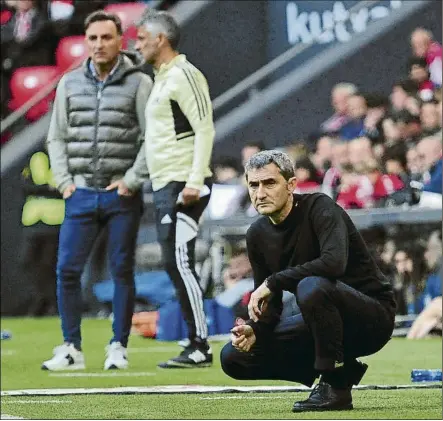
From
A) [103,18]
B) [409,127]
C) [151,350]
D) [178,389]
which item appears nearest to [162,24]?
[103,18]

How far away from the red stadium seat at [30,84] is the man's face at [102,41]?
254 inches

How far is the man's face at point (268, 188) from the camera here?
5492 millimetres

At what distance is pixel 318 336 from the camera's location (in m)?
5.43

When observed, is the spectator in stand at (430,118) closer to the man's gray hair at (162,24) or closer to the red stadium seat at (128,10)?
the man's gray hair at (162,24)

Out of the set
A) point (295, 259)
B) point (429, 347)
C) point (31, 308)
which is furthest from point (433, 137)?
point (295, 259)

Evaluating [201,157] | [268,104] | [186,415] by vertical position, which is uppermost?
[268,104]

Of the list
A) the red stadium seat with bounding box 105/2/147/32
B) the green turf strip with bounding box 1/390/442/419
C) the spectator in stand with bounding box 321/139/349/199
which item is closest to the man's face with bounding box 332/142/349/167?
the spectator in stand with bounding box 321/139/349/199

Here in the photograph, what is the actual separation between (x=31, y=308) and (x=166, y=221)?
5.65 metres

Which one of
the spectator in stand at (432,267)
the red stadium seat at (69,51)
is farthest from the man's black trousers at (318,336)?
the red stadium seat at (69,51)

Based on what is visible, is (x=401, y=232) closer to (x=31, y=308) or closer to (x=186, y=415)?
(x=31, y=308)

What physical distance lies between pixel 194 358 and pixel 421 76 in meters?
5.03

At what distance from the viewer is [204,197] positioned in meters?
7.91

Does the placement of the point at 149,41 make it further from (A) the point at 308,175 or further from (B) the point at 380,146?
(A) the point at 308,175

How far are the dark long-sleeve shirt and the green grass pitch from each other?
42 centimetres
